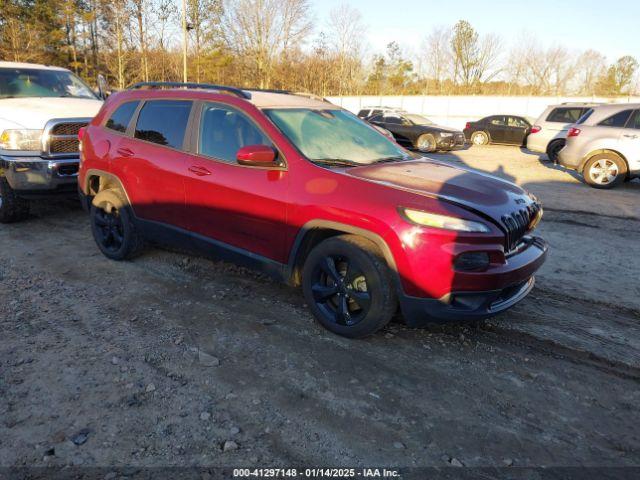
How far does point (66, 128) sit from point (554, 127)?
43.0 feet

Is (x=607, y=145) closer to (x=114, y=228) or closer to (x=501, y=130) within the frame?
(x=114, y=228)

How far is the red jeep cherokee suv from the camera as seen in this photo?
302 centimetres

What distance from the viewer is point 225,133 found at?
398 centimetres

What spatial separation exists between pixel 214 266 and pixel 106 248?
4.11ft

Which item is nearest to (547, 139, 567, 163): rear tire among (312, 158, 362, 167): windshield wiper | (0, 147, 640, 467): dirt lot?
(0, 147, 640, 467): dirt lot

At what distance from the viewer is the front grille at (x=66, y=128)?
6129 millimetres

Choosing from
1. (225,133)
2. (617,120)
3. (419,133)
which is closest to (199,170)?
(225,133)

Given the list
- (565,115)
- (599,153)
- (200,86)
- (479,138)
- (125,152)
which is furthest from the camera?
(479,138)

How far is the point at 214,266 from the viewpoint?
4.92 metres

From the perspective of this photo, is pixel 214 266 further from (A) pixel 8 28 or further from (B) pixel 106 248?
(A) pixel 8 28

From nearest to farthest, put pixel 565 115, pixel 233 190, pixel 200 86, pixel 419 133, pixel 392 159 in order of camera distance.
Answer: pixel 233 190 < pixel 392 159 < pixel 200 86 < pixel 565 115 < pixel 419 133

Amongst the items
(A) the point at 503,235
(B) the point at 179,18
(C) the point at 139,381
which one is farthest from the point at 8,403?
(B) the point at 179,18

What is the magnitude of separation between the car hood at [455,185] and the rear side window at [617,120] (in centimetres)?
789

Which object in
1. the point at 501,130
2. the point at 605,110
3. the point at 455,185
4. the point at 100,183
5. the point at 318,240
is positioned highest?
the point at 605,110
